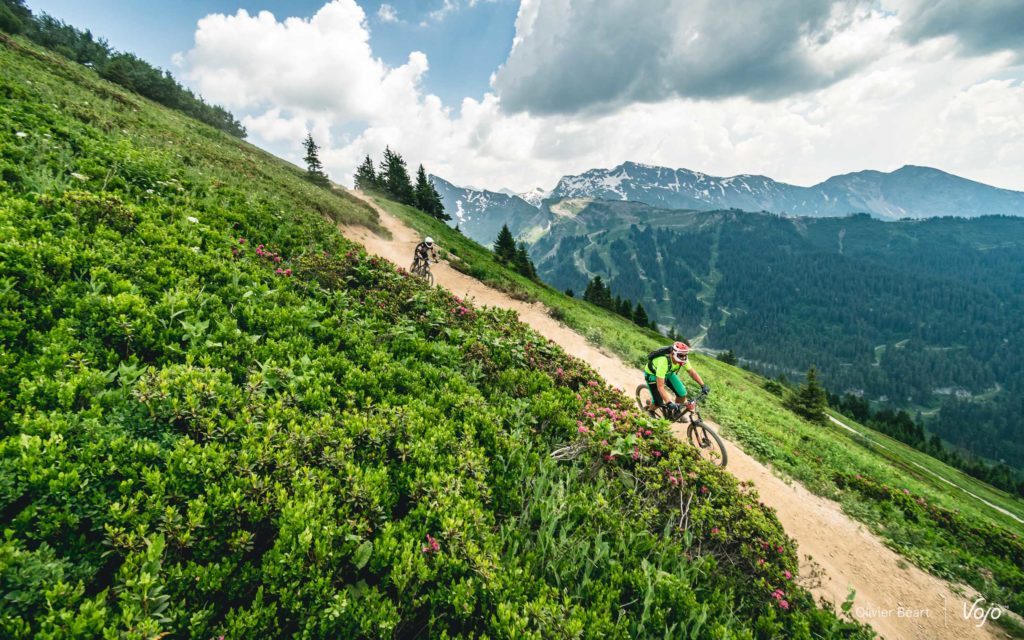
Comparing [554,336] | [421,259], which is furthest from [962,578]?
[421,259]

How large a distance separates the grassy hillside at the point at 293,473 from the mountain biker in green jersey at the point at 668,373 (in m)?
2.33

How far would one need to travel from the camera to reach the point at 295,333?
21.9ft

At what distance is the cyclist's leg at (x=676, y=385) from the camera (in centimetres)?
1031

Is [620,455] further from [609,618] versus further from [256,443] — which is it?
[256,443]

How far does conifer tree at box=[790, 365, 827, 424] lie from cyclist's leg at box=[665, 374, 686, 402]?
41232 millimetres

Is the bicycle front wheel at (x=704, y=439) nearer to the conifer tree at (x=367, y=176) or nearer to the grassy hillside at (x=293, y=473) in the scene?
the grassy hillside at (x=293, y=473)

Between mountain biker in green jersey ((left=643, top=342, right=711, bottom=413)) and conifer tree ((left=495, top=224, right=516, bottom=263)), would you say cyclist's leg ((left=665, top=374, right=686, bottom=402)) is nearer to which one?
mountain biker in green jersey ((left=643, top=342, right=711, bottom=413))

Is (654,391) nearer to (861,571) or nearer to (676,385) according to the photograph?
(676,385)

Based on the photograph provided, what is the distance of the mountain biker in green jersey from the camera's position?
10328 mm

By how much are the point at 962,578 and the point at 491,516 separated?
12.5 metres

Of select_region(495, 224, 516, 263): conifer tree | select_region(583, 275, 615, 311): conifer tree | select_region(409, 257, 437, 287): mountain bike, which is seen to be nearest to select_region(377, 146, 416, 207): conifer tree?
select_region(495, 224, 516, 263): conifer tree

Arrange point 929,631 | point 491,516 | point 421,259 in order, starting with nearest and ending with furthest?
1. point 491,516
2. point 929,631
3. point 421,259

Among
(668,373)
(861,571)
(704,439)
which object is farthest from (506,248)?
(861,571)

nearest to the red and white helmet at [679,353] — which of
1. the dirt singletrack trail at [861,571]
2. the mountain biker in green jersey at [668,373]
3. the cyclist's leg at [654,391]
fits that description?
the mountain biker in green jersey at [668,373]
